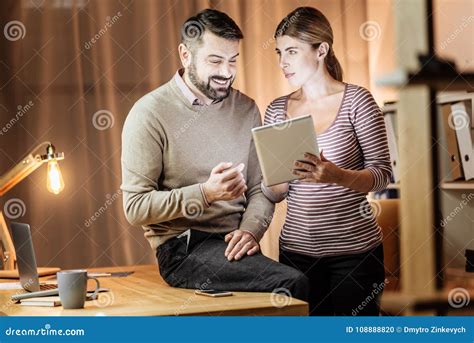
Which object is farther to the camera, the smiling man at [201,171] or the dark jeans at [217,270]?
the smiling man at [201,171]

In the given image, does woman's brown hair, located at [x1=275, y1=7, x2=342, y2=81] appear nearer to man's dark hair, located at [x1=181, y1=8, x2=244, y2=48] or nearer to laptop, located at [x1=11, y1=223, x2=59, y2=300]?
man's dark hair, located at [x1=181, y1=8, x2=244, y2=48]

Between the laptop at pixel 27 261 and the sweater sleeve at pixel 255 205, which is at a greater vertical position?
the sweater sleeve at pixel 255 205

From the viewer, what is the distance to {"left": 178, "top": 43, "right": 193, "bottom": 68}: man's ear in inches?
102

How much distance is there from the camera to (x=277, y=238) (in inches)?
101

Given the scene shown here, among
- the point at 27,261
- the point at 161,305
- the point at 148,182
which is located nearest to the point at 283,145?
the point at 148,182

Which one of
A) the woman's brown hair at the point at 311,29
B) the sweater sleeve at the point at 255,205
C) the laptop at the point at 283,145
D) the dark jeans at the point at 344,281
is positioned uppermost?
the woman's brown hair at the point at 311,29

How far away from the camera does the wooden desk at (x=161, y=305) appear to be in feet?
6.49

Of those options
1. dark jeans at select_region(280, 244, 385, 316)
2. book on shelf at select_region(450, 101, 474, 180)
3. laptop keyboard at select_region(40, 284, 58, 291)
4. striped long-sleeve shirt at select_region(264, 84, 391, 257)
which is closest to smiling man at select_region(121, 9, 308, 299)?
striped long-sleeve shirt at select_region(264, 84, 391, 257)

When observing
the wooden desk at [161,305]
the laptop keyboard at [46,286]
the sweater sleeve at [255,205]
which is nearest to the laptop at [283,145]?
the sweater sleeve at [255,205]

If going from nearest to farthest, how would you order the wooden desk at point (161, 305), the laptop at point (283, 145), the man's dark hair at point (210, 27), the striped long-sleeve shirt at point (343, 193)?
the wooden desk at point (161, 305)
the laptop at point (283, 145)
the striped long-sleeve shirt at point (343, 193)
the man's dark hair at point (210, 27)

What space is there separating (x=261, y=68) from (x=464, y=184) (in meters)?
0.79

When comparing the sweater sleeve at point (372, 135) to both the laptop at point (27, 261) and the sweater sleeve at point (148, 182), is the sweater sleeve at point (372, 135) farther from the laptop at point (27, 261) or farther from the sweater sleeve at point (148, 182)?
the laptop at point (27, 261)

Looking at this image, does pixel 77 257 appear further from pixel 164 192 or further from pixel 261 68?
pixel 261 68

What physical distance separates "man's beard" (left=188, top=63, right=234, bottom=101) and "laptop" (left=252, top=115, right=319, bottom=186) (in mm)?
199
